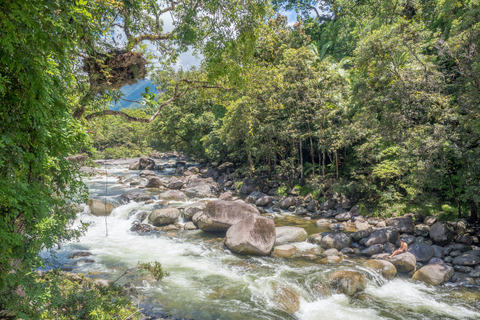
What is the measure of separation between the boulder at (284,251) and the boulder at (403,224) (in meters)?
5.21

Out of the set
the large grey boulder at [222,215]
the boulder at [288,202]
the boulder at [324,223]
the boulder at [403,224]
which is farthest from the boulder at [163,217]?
the boulder at [403,224]

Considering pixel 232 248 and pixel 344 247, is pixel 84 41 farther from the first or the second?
pixel 344 247

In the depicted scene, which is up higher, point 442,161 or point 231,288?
point 442,161

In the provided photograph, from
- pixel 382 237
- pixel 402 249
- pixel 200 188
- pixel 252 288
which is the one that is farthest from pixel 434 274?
pixel 200 188

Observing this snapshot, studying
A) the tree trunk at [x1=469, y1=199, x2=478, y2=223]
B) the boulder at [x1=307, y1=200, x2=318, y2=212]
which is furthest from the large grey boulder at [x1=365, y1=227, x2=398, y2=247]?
the boulder at [x1=307, y1=200, x2=318, y2=212]

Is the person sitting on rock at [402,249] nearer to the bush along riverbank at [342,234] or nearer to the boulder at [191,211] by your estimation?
the bush along riverbank at [342,234]

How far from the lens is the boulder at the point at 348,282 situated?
328 inches

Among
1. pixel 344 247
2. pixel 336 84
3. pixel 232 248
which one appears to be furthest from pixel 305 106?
pixel 232 248

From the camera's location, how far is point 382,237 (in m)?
12.0

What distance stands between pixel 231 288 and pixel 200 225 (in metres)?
5.78

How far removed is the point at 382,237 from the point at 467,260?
→ 2.89 m

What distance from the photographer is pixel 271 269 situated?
391 inches

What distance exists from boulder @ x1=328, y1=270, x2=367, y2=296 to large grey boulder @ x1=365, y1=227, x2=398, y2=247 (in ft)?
12.0

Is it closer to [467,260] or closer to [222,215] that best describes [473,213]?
[467,260]
